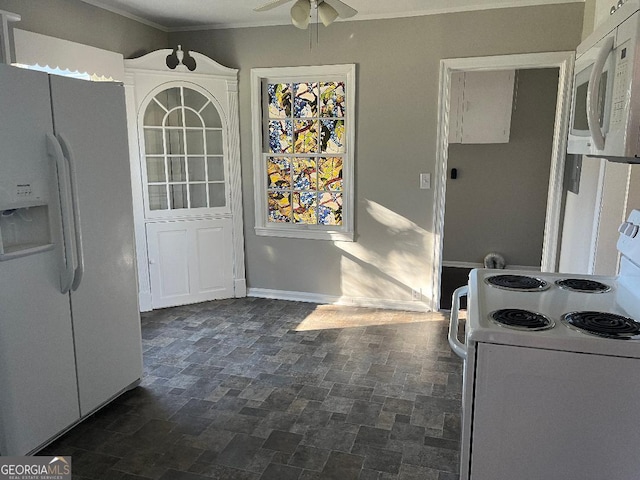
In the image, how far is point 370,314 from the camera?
Result: 4.42m

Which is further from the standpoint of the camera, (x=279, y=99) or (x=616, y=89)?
(x=279, y=99)

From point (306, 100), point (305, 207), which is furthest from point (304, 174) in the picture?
point (306, 100)

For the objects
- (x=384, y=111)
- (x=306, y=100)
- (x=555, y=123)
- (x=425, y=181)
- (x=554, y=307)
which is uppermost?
(x=306, y=100)

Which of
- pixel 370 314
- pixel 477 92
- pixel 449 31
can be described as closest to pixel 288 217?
pixel 370 314

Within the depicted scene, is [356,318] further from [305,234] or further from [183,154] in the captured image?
[183,154]

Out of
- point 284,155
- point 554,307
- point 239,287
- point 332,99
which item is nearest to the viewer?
point 554,307

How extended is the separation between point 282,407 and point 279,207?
93.6 inches

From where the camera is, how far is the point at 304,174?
464cm

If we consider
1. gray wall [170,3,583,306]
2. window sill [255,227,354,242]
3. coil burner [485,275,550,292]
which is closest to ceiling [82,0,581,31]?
gray wall [170,3,583,306]

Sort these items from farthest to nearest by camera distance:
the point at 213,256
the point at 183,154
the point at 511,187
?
the point at 511,187 < the point at 213,256 < the point at 183,154

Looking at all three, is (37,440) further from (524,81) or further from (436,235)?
(524,81)

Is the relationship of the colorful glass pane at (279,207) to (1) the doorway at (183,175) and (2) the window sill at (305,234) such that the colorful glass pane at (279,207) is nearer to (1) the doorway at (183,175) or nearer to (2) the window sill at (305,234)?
(2) the window sill at (305,234)

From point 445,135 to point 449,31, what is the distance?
86cm

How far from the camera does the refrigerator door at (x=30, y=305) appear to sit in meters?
2.09
